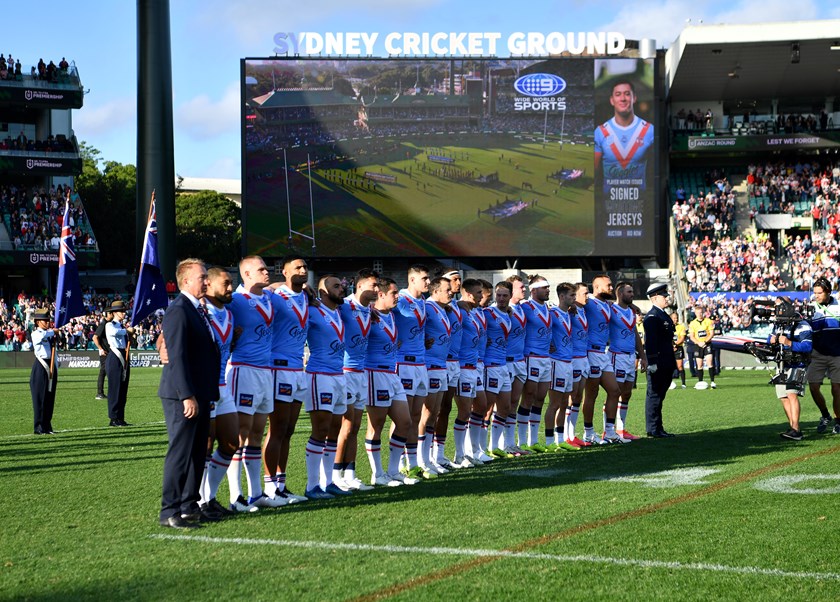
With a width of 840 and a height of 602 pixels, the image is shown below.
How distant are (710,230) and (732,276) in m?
4.74

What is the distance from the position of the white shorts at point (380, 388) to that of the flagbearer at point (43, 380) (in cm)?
→ 779

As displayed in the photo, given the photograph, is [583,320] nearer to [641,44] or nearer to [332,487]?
[332,487]

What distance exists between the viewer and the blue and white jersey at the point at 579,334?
14.9 metres

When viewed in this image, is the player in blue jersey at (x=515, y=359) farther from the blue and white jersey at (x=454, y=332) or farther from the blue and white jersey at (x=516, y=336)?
the blue and white jersey at (x=454, y=332)

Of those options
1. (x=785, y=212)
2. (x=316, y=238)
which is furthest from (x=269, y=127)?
(x=785, y=212)

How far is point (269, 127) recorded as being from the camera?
159ft

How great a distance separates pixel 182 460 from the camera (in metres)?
8.56

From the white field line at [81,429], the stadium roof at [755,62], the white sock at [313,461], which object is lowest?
the white field line at [81,429]

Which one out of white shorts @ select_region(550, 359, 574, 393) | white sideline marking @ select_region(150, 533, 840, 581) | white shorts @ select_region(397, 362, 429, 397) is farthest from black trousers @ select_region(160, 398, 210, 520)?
white shorts @ select_region(550, 359, 574, 393)

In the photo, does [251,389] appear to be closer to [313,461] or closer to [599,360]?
[313,461]

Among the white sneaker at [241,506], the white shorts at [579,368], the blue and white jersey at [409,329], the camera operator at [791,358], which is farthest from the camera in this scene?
the white shorts at [579,368]

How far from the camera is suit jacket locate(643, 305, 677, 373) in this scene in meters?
16.4

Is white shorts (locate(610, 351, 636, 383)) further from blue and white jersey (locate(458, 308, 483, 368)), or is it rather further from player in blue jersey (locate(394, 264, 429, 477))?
player in blue jersey (locate(394, 264, 429, 477))

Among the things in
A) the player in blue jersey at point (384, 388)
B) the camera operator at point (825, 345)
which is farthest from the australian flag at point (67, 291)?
the camera operator at point (825, 345)
